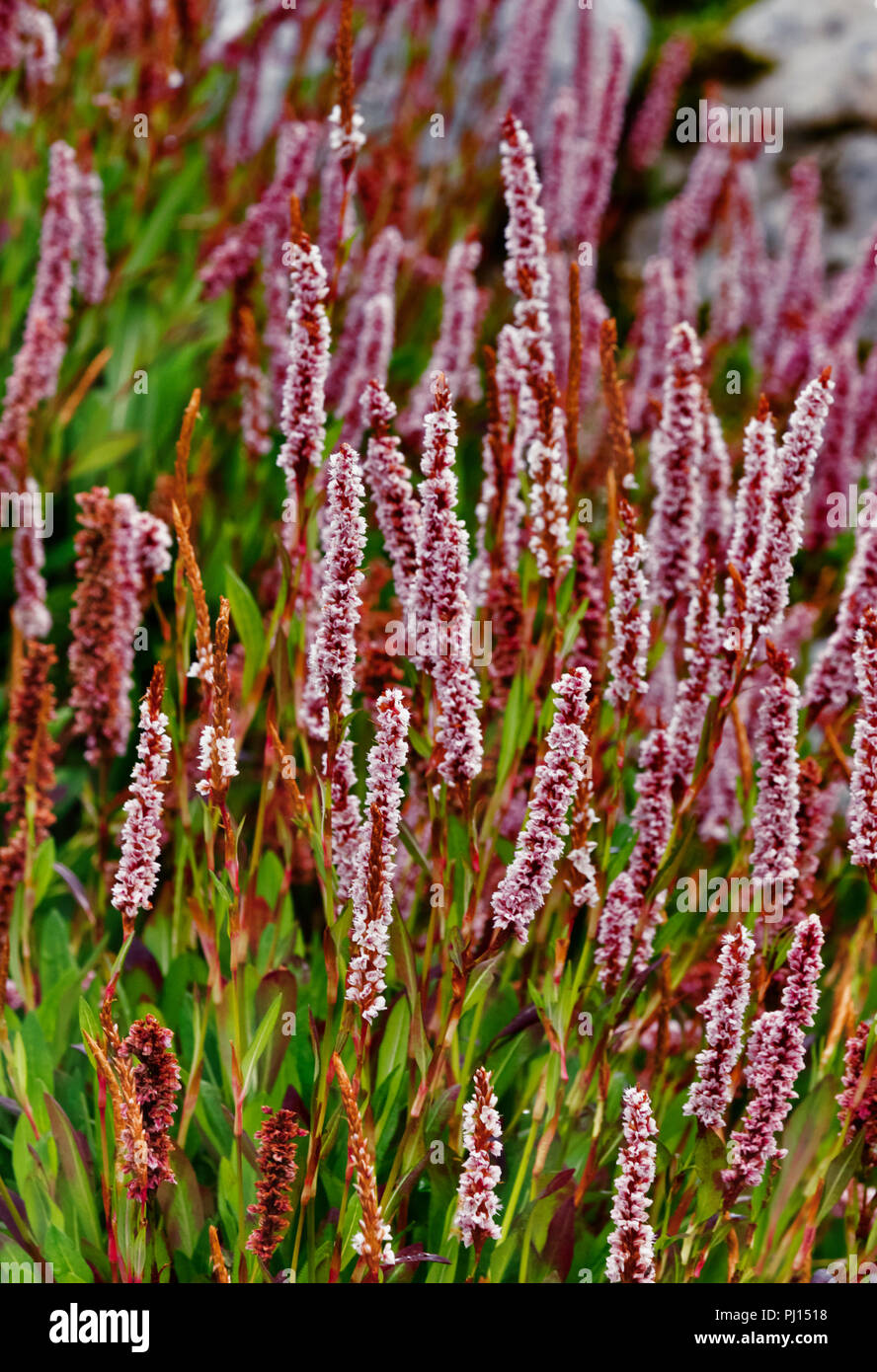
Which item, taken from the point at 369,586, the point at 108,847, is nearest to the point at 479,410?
the point at 369,586

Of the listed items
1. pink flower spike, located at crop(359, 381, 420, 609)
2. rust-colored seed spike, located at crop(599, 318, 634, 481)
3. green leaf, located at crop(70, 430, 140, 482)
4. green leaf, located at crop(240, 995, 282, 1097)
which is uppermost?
green leaf, located at crop(70, 430, 140, 482)

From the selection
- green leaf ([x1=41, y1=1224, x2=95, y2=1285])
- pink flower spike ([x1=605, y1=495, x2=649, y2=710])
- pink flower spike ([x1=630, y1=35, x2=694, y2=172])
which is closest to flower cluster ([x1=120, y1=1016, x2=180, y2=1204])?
green leaf ([x1=41, y1=1224, x2=95, y2=1285])

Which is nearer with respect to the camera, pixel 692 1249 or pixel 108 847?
pixel 692 1249

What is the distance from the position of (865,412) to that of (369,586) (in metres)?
1.38

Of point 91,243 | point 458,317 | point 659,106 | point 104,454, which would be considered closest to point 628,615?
point 458,317

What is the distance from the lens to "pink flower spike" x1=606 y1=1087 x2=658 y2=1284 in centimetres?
114

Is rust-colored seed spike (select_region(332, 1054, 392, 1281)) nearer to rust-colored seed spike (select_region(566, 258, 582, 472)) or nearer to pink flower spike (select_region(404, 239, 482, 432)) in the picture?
rust-colored seed spike (select_region(566, 258, 582, 472))

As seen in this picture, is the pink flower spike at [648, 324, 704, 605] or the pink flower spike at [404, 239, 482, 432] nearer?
the pink flower spike at [648, 324, 704, 605]

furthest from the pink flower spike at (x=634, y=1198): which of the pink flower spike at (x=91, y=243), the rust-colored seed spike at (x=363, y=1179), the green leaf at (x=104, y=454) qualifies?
the pink flower spike at (x=91, y=243)

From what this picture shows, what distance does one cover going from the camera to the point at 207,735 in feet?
3.82

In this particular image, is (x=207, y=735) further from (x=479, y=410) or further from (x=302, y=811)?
(x=479, y=410)

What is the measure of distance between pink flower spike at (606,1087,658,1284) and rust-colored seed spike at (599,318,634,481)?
71cm

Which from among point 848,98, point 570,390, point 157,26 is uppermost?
point 848,98

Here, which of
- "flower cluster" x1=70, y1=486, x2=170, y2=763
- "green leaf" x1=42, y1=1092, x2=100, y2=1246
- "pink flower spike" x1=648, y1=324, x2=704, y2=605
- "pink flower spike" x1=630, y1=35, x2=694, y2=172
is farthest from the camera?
"pink flower spike" x1=630, y1=35, x2=694, y2=172
